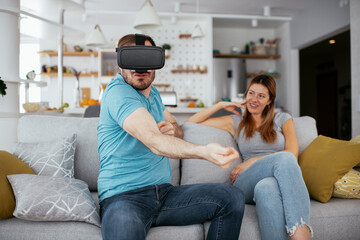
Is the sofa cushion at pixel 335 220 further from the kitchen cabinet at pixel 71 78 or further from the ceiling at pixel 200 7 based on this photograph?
the kitchen cabinet at pixel 71 78

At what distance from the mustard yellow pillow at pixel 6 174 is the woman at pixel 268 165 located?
3.20 ft

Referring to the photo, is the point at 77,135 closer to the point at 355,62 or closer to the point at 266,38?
the point at 355,62

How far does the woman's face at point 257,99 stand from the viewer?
1.86 metres

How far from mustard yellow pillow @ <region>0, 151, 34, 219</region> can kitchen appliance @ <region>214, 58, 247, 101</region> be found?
432 centimetres

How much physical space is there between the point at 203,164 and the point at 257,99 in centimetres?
50

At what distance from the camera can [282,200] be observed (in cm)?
130

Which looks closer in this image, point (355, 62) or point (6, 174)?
point (6, 174)

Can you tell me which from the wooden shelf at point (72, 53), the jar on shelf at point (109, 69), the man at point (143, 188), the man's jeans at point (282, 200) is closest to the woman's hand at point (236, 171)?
the man's jeans at point (282, 200)

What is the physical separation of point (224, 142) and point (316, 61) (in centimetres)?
664

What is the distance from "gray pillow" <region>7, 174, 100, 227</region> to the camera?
1209 millimetres

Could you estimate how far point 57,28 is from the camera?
3.70 meters

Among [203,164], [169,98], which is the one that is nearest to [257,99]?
[203,164]

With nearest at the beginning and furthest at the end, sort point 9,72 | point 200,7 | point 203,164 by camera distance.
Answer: point 203,164 < point 9,72 < point 200,7

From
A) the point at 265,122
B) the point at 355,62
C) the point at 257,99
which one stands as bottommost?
the point at 265,122
